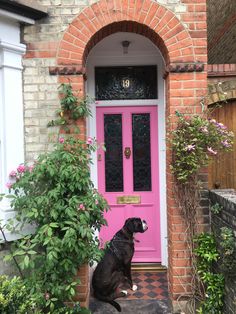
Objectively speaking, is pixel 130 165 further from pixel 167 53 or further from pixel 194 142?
pixel 167 53

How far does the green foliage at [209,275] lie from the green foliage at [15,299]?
5.92 feet

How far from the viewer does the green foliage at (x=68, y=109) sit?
11.5 feet

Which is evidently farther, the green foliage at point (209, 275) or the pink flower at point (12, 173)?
the pink flower at point (12, 173)

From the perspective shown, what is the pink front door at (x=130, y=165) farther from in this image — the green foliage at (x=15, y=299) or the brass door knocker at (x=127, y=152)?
the green foliage at (x=15, y=299)

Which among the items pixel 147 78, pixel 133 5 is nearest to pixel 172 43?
pixel 133 5

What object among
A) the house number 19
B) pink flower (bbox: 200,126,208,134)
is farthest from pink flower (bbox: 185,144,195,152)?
the house number 19

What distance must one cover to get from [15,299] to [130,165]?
102 inches

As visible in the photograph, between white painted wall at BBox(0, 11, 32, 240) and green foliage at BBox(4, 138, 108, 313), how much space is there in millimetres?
249

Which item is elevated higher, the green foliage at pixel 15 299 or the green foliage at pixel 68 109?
the green foliage at pixel 68 109

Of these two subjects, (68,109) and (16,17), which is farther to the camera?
(68,109)

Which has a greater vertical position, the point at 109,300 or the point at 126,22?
the point at 126,22

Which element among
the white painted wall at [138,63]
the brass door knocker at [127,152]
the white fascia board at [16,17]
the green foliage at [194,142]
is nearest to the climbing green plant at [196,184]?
the green foliage at [194,142]

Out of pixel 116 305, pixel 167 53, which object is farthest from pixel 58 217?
pixel 167 53

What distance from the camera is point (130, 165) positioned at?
4781 mm
